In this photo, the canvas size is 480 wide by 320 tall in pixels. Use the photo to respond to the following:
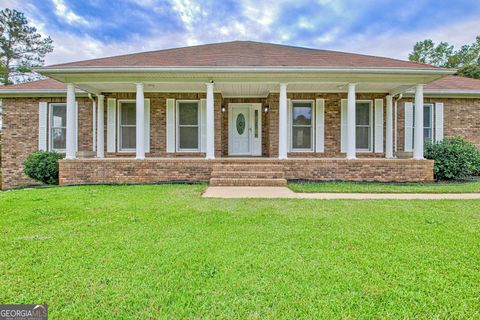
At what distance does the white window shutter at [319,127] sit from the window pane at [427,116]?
14.0ft

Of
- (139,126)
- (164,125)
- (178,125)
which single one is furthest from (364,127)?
(139,126)

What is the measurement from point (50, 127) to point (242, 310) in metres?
12.2

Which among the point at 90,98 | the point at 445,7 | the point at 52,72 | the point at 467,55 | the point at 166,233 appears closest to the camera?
the point at 166,233

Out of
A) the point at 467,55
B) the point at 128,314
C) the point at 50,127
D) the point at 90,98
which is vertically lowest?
the point at 128,314

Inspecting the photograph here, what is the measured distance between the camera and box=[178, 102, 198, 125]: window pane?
11.3 metres

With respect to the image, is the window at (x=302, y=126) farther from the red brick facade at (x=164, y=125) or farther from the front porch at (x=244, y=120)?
the red brick facade at (x=164, y=125)

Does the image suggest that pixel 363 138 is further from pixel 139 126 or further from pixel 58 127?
pixel 58 127

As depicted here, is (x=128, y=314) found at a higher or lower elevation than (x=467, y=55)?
lower

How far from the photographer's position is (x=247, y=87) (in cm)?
1023

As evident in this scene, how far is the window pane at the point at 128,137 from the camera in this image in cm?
1126

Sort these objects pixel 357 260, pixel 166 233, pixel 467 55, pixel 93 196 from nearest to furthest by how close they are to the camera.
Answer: pixel 357 260, pixel 166 233, pixel 93 196, pixel 467 55

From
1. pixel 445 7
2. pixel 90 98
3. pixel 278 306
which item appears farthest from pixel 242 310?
pixel 445 7

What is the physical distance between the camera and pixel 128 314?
2018 millimetres

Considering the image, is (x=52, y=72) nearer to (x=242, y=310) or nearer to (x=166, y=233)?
(x=166, y=233)
